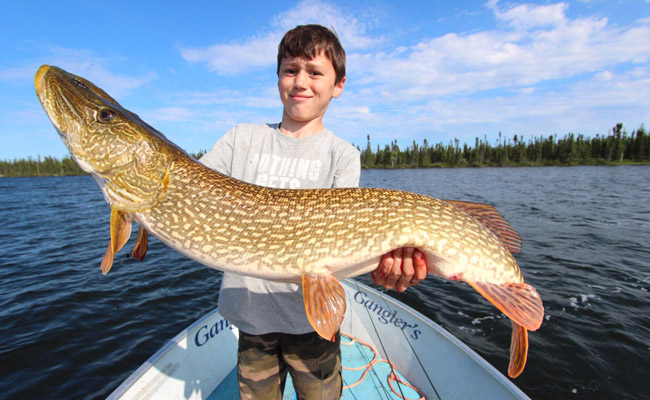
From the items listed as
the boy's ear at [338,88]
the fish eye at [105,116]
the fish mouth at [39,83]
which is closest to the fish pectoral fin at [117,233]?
the fish eye at [105,116]

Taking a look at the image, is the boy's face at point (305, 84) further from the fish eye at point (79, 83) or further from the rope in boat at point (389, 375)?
the rope in boat at point (389, 375)

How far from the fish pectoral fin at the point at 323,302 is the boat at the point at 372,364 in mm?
1680

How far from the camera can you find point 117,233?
5.74ft

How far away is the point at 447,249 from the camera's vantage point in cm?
175

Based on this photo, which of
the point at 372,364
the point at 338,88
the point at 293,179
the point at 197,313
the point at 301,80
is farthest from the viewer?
the point at 197,313

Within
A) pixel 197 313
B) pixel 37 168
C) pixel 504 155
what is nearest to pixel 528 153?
pixel 504 155

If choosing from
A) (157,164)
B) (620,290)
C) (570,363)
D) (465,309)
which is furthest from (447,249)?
(620,290)

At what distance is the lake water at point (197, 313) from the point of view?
4.27m

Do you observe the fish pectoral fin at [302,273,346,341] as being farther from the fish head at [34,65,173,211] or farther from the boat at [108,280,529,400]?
the boat at [108,280,529,400]

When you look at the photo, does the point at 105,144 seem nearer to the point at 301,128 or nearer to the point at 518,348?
the point at 301,128

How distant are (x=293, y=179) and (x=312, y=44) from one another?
0.88 m

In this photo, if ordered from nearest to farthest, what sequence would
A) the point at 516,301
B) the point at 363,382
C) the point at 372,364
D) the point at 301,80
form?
the point at 516,301, the point at 301,80, the point at 363,382, the point at 372,364

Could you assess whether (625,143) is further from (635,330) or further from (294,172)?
(294,172)

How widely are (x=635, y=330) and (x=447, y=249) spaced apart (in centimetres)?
582
